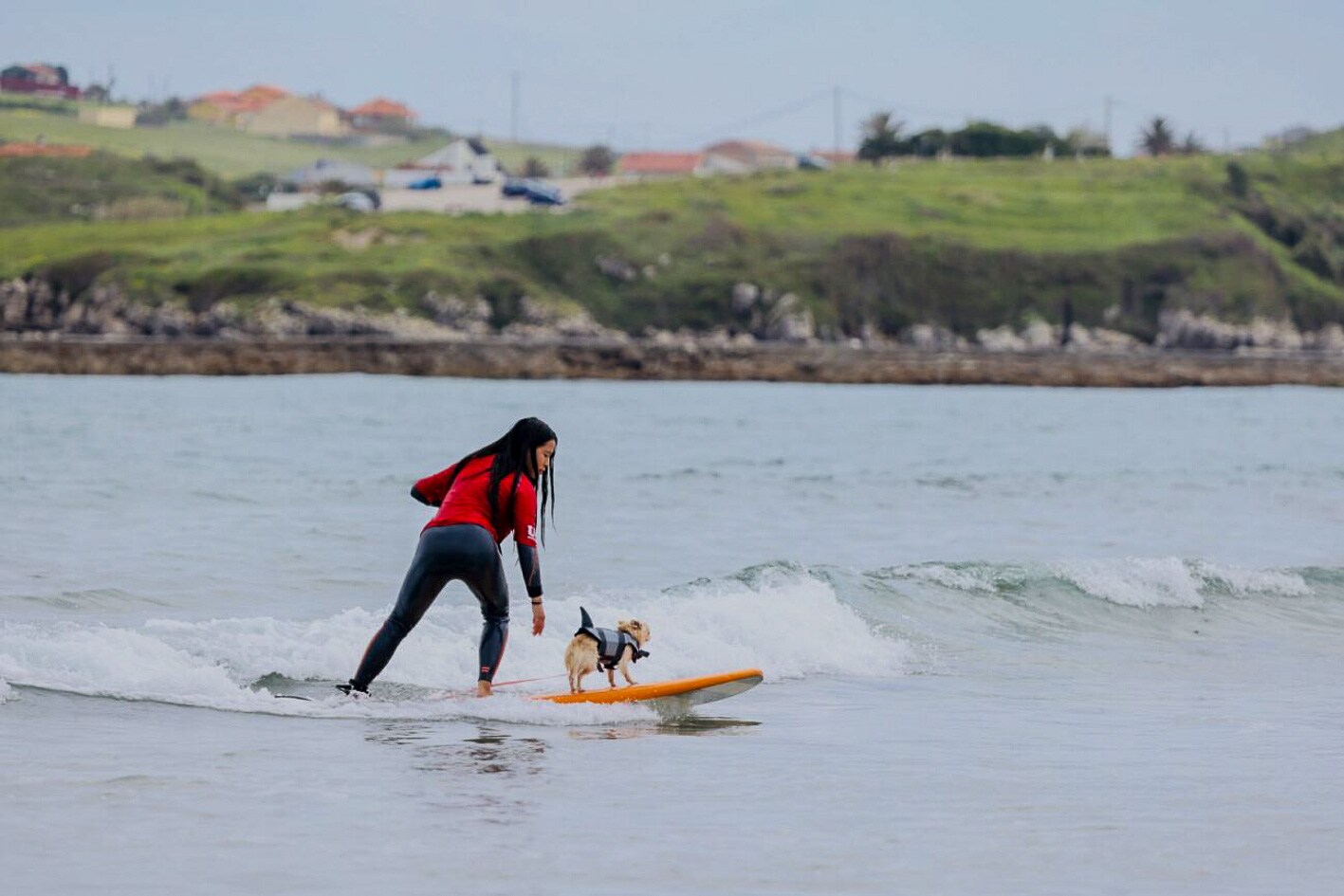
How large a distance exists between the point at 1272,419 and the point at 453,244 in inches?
2541

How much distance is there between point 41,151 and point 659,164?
189 ft

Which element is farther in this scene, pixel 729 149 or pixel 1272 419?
pixel 729 149

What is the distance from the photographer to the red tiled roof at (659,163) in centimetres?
18088

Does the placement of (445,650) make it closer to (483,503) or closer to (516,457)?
(483,503)

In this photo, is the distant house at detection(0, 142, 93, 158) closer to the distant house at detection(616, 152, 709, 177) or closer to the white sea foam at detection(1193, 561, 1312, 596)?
the distant house at detection(616, 152, 709, 177)

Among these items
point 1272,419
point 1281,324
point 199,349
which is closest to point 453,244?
point 199,349

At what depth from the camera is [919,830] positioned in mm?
7691

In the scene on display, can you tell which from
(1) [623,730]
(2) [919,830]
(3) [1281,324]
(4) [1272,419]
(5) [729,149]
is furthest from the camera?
(5) [729,149]

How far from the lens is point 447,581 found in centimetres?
996

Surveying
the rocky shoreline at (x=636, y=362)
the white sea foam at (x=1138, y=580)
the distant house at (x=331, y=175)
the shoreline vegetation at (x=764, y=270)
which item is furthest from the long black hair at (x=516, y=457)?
the distant house at (x=331, y=175)

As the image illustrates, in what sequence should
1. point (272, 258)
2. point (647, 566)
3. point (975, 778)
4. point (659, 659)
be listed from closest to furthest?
point (975, 778)
point (659, 659)
point (647, 566)
point (272, 258)

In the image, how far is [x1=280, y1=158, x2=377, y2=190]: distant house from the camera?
160m

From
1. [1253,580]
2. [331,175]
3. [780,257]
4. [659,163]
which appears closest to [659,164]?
[659,163]

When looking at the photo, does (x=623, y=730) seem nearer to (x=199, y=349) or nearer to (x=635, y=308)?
(x=199, y=349)
